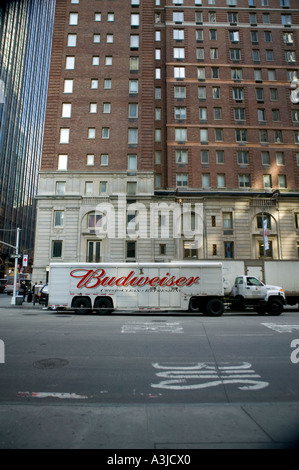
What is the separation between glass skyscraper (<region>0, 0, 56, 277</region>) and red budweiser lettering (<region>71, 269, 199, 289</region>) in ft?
210

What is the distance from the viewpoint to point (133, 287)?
19.4 meters

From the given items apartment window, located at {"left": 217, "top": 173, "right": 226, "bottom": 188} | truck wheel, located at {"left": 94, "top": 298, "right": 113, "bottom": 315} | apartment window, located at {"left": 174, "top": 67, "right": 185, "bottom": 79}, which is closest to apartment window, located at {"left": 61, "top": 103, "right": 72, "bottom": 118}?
apartment window, located at {"left": 174, "top": 67, "right": 185, "bottom": 79}

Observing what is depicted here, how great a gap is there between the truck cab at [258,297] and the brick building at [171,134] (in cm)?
1503

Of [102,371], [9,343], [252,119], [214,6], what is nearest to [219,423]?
[102,371]

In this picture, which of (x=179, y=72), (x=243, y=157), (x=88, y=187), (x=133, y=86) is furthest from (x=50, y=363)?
(x=179, y=72)

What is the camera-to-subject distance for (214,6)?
4462 centimetres

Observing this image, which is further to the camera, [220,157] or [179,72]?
[179,72]

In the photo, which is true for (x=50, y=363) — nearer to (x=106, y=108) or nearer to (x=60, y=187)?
(x=60, y=187)

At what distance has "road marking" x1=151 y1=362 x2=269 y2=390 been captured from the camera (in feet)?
19.6

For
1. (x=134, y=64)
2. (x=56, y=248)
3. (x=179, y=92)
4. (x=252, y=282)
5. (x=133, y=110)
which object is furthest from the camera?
(x=179, y=92)

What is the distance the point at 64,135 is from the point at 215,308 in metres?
31.0

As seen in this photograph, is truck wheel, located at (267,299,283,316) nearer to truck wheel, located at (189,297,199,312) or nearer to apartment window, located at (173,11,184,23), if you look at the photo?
truck wheel, located at (189,297,199,312)

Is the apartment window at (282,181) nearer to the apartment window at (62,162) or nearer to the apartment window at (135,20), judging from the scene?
the apartment window at (62,162)
